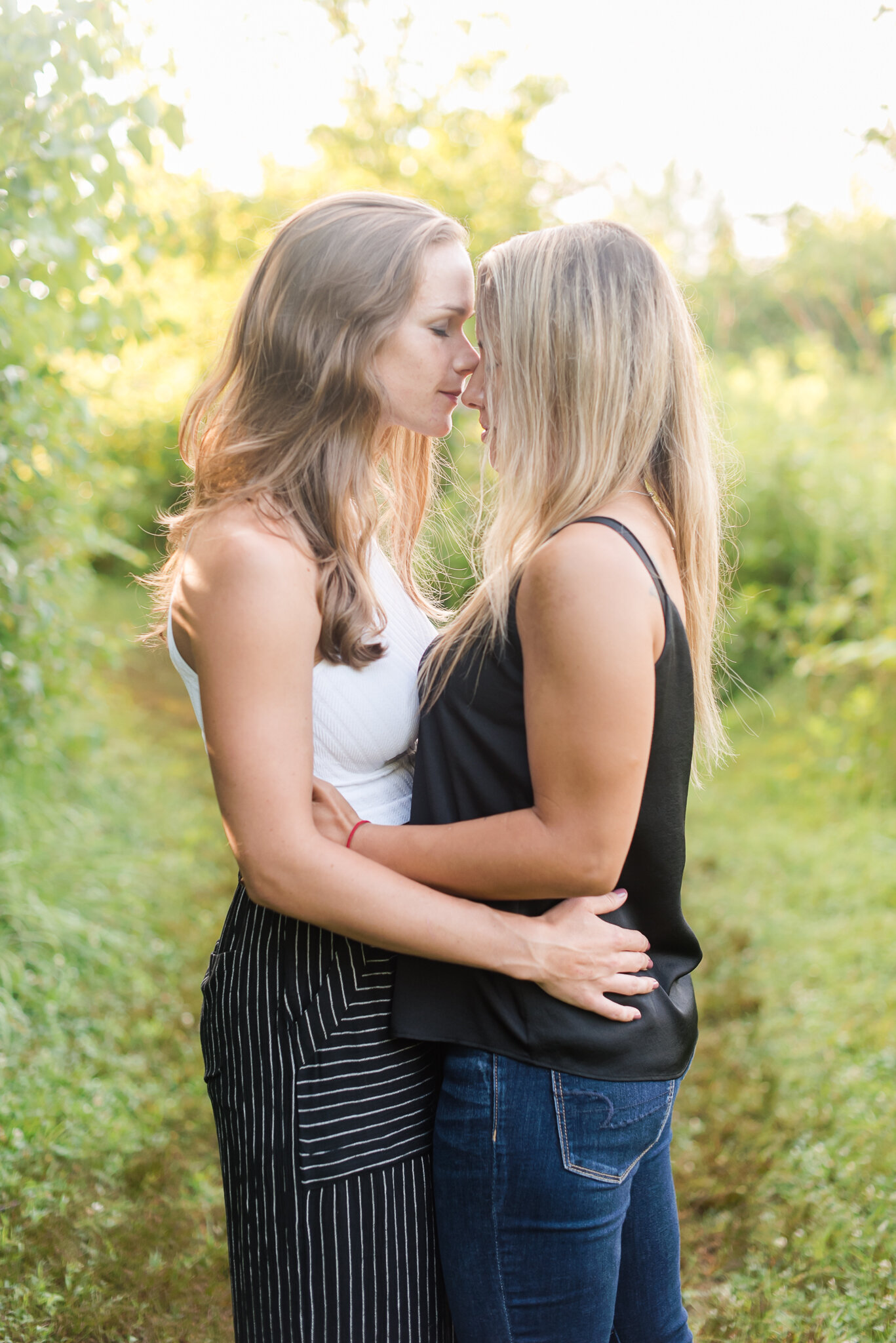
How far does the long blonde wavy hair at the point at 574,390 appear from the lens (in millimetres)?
1394

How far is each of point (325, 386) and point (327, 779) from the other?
1.92 feet

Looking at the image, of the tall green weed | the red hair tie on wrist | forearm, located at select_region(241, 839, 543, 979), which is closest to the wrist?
forearm, located at select_region(241, 839, 543, 979)

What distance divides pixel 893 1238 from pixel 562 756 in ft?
6.21

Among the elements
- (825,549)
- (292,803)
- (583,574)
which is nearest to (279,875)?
(292,803)

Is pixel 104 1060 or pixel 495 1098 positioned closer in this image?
pixel 495 1098

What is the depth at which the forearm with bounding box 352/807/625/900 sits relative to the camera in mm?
1324

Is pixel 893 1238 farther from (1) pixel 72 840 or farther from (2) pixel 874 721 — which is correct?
(1) pixel 72 840

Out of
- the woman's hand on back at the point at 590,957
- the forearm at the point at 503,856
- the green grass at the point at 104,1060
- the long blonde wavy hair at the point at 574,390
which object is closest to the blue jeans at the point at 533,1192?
the woman's hand on back at the point at 590,957

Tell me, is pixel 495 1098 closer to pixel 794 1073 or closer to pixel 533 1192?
pixel 533 1192

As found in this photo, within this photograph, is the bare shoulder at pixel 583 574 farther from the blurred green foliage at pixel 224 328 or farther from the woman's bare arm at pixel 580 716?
the blurred green foliage at pixel 224 328

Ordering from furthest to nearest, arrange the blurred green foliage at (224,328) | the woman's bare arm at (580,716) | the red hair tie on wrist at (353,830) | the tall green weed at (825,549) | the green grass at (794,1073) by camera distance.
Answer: the tall green weed at (825,549)
the blurred green foliage at (224,328)
the green grass at (794,1073)
the red hair tie on wrist at (353,830)
the woman's bare arm at (580,716)

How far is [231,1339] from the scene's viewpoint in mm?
2398

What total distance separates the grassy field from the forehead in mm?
2231

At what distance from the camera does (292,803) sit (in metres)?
1.39
